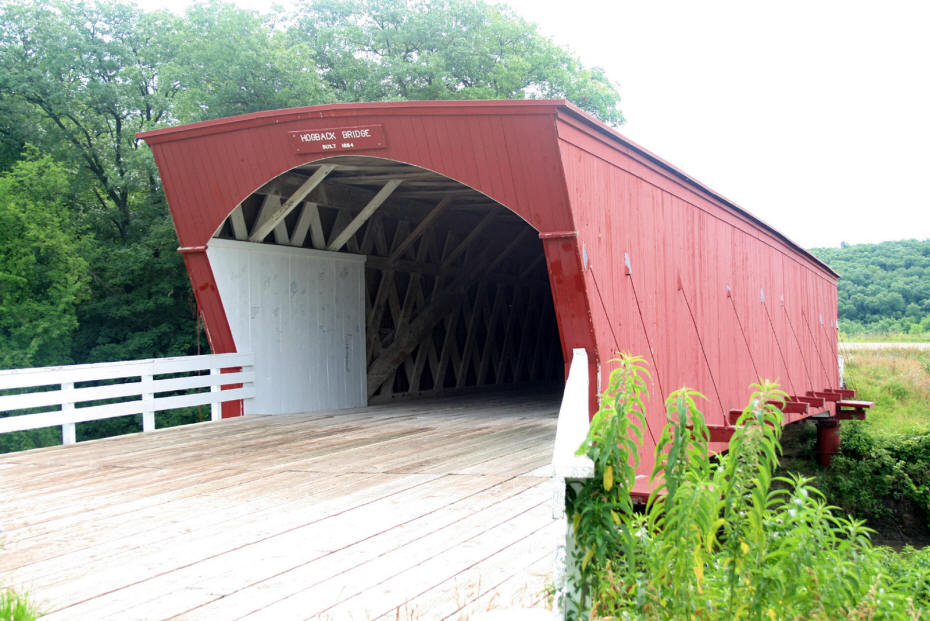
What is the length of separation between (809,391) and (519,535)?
14054mm

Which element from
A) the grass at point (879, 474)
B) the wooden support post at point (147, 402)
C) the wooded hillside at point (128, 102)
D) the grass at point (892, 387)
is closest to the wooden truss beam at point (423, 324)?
the wooden support post at point (147, 402)

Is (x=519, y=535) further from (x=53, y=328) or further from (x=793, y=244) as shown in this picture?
(x=53, y=328)

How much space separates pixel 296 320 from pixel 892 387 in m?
21.5

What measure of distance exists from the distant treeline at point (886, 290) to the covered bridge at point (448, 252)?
39.3m

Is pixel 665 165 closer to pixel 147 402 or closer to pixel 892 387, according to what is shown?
pixel 147 402

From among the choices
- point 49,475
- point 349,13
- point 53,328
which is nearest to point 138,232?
point 53,328

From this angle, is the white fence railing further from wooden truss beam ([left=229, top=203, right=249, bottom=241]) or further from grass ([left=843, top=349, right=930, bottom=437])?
grass ([left=843, top=349, right=930, bottom=437])

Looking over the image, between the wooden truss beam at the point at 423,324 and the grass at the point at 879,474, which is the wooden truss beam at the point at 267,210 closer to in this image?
the wooden truss beam at the point at 423,324

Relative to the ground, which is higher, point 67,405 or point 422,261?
point 422,261

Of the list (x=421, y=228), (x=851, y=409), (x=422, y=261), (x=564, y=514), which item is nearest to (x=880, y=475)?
(x=851, y=409)

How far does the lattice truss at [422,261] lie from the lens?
35.5 ft

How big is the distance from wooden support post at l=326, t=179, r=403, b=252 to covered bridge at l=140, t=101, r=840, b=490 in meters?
0.03

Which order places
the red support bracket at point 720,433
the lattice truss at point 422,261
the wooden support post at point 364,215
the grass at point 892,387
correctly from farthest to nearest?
the grass at point 892,387 < the wooden support post at point 364,215 < the lattice truss at point 422,261 < the red support bracket at point 720,433

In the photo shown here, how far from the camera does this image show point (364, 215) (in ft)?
37.2
